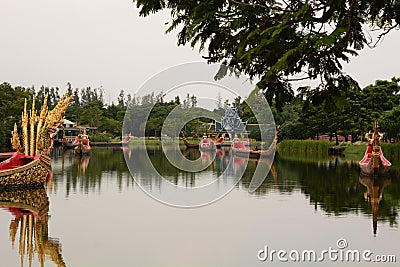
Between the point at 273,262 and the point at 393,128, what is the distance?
19.3 meters

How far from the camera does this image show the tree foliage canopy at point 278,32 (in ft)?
8.20

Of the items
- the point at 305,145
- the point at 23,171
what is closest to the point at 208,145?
the point at 305,145

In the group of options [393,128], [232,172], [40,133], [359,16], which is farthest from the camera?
[393,128]

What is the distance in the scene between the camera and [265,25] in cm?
281

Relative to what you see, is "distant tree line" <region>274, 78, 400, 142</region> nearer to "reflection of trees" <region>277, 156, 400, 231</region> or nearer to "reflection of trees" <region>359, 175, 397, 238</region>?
"reflection of trees" <region>277, 156, 400, 231</region>

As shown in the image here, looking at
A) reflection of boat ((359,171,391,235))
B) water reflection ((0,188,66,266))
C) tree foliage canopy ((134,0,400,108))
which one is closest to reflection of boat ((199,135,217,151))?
reflection of boat ((359,171,391,235))

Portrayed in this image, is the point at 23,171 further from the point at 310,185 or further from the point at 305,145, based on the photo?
the point at 305,145

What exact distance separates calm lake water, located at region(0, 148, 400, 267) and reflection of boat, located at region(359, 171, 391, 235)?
4 cm

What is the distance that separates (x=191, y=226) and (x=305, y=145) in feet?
79.5

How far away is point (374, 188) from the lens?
11.4 metres

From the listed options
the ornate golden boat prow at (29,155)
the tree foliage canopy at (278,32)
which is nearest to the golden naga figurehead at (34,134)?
the ornate golden boat prow at (29,155)

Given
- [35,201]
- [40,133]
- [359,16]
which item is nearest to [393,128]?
[40,133]

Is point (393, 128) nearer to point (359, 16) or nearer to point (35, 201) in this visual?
point (35, 201)

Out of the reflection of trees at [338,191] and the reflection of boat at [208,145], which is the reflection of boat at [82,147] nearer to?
the reflection of boat at [208,145]
